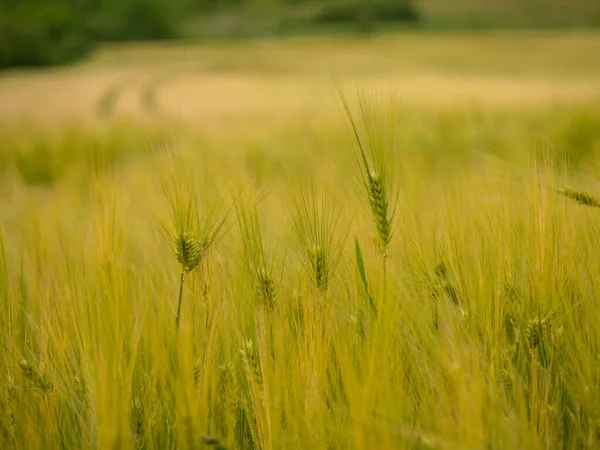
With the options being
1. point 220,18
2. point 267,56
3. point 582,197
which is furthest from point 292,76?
point 582,197

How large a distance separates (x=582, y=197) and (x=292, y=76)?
625cm

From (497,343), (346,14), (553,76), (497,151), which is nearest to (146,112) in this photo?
(497,151)

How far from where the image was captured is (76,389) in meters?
0.63

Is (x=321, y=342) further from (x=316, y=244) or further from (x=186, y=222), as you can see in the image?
(x=186, y=222)

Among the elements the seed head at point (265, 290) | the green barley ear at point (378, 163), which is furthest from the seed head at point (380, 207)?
the seed head at point (265, 290)

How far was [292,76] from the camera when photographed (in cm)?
659

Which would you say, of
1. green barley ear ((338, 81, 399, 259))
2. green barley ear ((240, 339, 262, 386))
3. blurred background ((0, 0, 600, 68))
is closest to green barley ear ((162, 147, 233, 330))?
green barley ear ((240, 339, 262, 386))

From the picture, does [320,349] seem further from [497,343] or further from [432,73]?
[432,73]

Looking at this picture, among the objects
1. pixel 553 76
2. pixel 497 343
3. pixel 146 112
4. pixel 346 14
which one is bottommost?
pixel 497 343

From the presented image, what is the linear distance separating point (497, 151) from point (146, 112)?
8.71 feet

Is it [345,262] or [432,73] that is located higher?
[432,73]

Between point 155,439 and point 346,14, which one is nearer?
point 155,439

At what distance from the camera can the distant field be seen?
11.9 feet

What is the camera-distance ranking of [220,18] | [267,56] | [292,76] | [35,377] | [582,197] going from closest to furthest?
[35,377]
[582,197]
[292,76]
[220,18]
[267,56]
